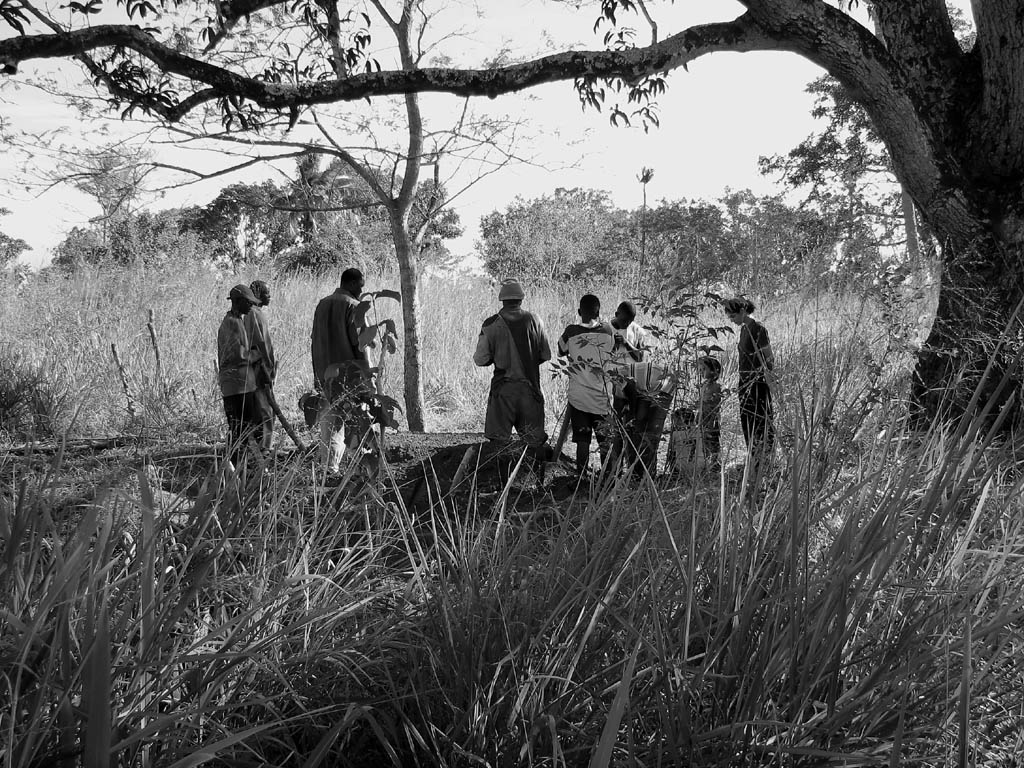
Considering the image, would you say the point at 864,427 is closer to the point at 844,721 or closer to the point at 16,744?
the point at 844,721

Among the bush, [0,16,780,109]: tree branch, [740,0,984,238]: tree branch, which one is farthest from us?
the bush

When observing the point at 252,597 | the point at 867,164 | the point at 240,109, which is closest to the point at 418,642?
the point at 252,597

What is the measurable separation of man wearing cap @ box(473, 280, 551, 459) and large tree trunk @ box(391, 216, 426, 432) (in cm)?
139

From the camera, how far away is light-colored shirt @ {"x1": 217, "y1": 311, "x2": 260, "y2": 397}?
20.4 ft

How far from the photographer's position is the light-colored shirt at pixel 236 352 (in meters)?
6.23

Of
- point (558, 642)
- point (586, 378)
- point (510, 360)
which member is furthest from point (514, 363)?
point (558, 642)

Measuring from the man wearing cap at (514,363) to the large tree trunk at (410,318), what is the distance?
4.57 feet

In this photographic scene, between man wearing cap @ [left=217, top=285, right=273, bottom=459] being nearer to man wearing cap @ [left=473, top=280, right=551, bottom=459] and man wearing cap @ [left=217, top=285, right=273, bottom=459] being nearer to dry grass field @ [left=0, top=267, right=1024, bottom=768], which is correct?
man wearing cap @ [left=473, top=280, right=551, bottom=459]

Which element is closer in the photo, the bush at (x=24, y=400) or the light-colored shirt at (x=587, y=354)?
the light-colored shirt at (x=587, y=354)

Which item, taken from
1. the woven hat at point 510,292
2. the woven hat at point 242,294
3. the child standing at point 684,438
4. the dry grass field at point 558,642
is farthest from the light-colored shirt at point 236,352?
the child standing at point 684,438

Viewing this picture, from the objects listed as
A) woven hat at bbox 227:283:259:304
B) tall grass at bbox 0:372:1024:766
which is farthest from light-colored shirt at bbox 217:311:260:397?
tall grass at bbox 0:372:1024:766

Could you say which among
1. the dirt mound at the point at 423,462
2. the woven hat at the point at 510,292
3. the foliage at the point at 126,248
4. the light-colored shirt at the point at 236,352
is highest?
the foliage at the point at 126,248

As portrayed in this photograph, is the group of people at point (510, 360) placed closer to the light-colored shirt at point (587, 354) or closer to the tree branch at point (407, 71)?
the light-colored shirt at point (587, 354)

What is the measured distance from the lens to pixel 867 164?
71.2ft
